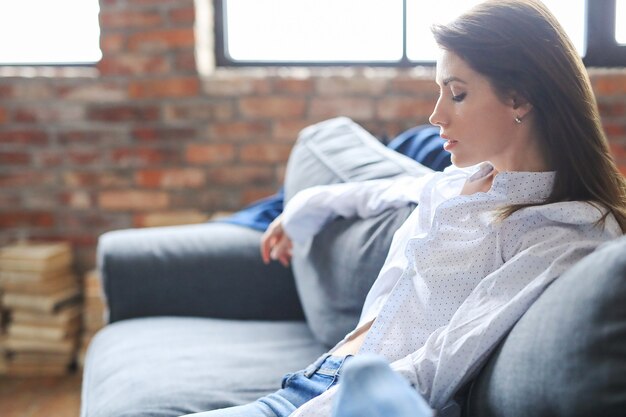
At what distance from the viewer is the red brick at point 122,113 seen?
2877mm

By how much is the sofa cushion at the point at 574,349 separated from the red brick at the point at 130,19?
2.10 meters

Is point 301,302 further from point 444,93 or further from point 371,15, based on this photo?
point 371,15

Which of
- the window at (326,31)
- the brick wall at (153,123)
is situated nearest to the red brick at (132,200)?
the brick wall at (153,123)

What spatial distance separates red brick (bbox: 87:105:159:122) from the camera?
2.88 metres

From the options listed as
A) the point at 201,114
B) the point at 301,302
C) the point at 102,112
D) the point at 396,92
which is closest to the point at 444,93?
the point at 301,302

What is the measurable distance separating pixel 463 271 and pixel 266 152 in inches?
67.3

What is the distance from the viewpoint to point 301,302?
2141 mm

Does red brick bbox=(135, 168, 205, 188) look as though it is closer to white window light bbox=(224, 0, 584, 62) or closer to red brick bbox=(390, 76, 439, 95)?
white window light bbox=(224, 0, 584, 62)

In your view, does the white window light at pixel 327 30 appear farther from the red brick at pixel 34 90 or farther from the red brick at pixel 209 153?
the red brick at pixel 34 90

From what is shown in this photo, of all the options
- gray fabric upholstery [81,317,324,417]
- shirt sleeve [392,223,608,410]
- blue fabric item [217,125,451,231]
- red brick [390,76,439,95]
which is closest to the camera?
shirt sleeve [392,223,608,410]

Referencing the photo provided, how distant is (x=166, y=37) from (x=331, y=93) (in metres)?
0.59

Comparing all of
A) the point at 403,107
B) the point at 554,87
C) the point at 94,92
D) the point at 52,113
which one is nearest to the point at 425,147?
the point at 403,107

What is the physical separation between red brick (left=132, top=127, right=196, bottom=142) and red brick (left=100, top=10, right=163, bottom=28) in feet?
1.15

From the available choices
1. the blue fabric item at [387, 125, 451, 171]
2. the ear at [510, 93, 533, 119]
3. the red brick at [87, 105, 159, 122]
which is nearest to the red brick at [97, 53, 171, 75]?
the red brick at [87, 105, 159, 122]
